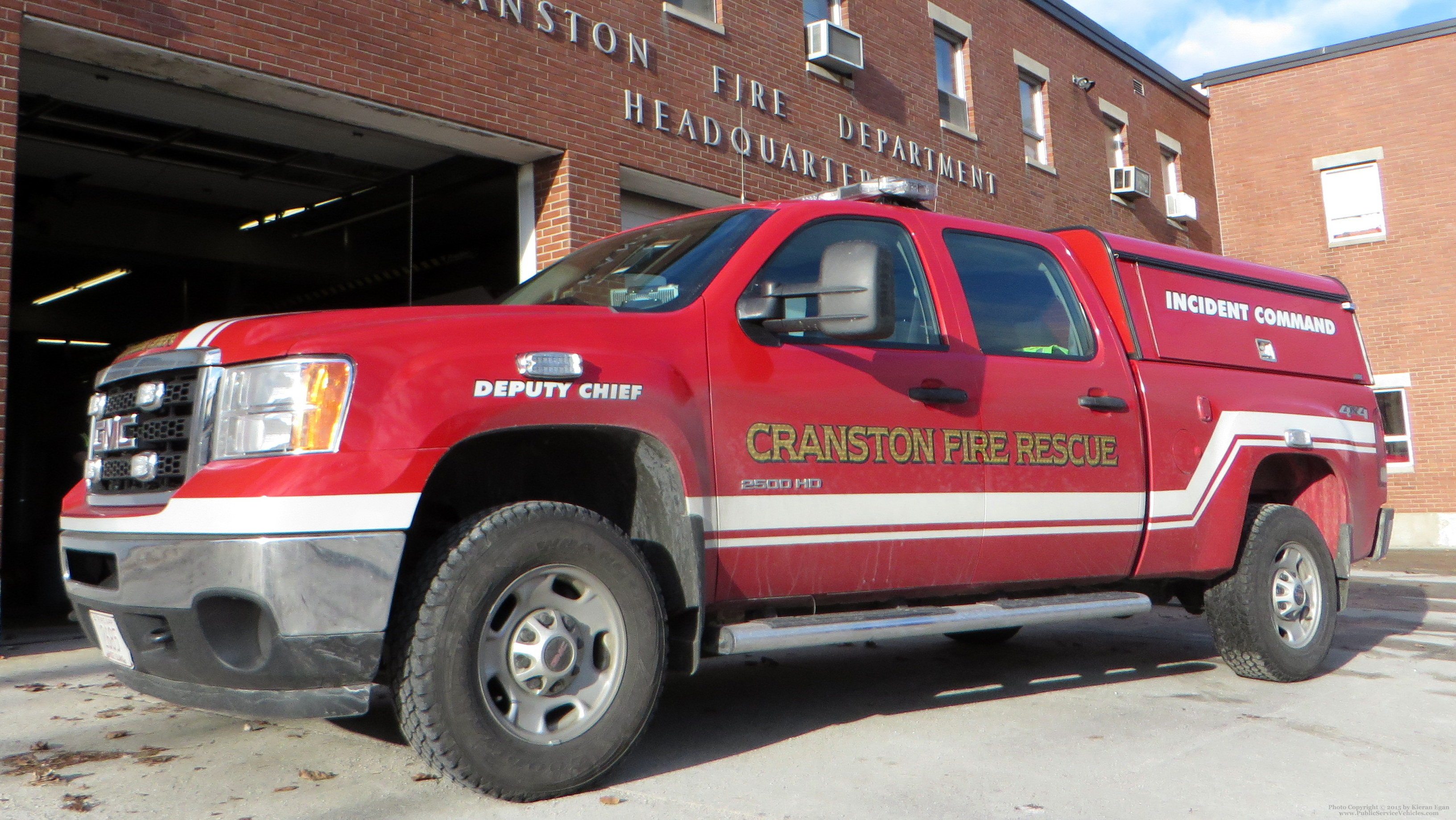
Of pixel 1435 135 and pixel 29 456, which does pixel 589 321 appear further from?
pixel 1435 135

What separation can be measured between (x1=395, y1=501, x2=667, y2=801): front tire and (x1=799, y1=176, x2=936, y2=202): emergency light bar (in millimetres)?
2087

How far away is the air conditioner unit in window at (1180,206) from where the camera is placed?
68.0 ft

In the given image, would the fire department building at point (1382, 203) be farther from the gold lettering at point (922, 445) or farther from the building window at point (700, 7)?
the gold lettering at point (922, 445)

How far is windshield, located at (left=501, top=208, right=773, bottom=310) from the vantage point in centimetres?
411

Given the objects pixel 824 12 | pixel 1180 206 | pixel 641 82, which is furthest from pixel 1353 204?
pixel 641 82

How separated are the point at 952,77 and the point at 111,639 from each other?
14306 millimetres

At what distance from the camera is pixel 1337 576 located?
6.23 m

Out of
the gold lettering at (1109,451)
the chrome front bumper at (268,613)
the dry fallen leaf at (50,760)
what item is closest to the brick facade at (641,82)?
the dry fallen leaf at (50,760)

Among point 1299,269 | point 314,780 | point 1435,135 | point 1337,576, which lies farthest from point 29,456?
point 1435,135

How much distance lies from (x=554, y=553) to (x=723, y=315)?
42.8 inches

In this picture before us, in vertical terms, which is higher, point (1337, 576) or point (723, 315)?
point (723, 315)

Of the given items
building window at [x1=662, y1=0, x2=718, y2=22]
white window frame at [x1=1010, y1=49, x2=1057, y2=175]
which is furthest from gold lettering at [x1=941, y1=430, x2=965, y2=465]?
white window frame at [x1=1010, y1=49, x2=1057, y2=175]

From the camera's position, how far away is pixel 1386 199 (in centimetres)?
2114

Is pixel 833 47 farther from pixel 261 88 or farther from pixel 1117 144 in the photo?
pixel 1117 144
